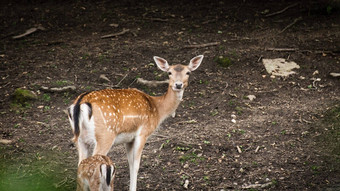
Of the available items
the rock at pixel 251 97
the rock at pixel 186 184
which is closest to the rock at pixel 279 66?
the rock at pixel 251 97

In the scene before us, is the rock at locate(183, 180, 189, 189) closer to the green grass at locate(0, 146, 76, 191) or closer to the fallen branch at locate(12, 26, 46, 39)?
the green grass at locate(0, 146, 76, 191)

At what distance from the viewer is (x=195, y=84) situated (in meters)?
7.93

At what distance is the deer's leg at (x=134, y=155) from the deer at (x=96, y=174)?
901 mm

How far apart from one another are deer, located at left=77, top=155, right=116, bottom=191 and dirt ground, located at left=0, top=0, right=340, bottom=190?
0.56 m

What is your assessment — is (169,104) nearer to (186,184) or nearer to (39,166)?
(186,184)

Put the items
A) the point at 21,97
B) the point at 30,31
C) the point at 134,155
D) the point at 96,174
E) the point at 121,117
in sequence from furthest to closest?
the point at 30,31 < the point at 21,97 < the point at 134,155 < the point at 121,117 < the point at 96,174

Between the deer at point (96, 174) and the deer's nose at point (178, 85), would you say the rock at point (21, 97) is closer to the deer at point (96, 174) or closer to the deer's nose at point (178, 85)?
the deer's nose at point (178, 85)

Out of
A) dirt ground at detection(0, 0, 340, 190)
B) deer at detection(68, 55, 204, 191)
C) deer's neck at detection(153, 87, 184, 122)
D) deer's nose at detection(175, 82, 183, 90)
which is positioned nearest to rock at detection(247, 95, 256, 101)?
dirt ground at detection(0, 0, 340, 190)

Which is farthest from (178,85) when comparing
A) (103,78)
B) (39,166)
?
(103,78)

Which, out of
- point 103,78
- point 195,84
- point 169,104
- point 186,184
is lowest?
point 195,84

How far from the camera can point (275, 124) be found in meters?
6.63

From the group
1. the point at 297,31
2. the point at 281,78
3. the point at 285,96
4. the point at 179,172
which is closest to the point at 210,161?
the point at 179,172

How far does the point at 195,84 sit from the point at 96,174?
405 centimetres

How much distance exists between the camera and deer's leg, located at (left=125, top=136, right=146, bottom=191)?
16.9ft
